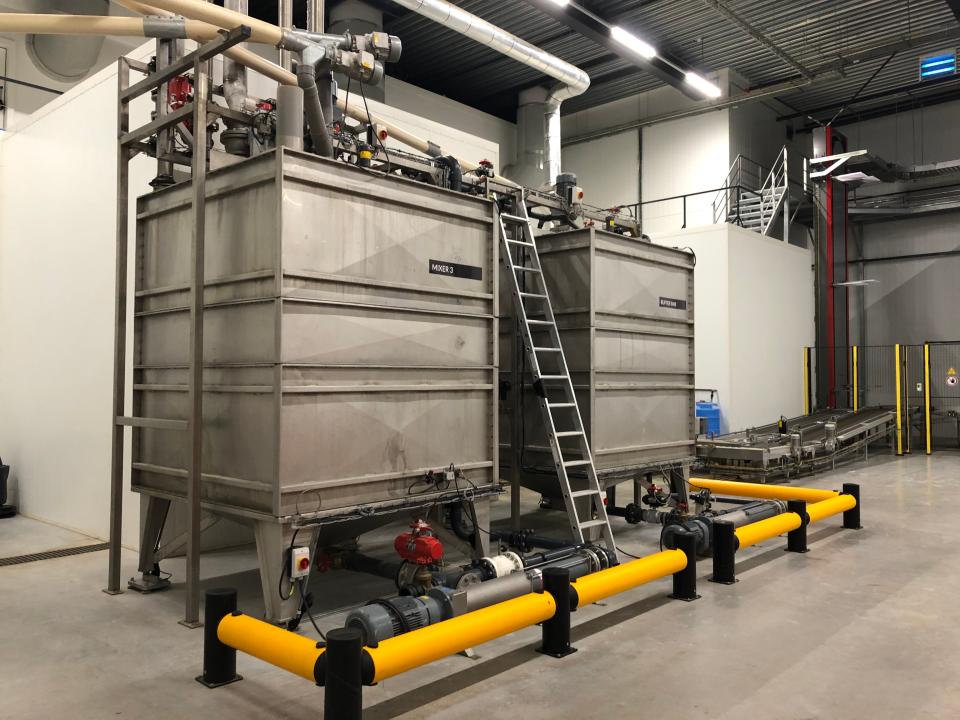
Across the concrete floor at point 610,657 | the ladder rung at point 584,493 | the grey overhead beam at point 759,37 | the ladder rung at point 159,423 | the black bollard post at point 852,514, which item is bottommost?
the concrete floor at point 610,657

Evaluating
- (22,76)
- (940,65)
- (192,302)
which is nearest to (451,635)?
(192,302)

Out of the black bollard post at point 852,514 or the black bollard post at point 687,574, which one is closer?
the black bollard post at point 687,574

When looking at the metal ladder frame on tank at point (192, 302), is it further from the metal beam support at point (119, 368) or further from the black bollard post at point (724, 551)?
the black bollard post at point (724, 551)

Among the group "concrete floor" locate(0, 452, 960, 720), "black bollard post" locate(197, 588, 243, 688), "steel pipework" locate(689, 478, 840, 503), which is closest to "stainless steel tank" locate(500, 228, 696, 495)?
"steel pipework" locate(689, 478, 840, 503)

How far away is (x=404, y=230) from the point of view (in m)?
5.89

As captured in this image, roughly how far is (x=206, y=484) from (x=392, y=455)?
4.77ft

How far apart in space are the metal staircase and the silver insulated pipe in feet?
13.9

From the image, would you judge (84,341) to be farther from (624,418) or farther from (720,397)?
(720,397)

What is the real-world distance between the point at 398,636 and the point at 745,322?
13877 millimetres

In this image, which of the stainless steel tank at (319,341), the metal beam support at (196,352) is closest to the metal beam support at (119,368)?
the stainless steel tank at (319,341)

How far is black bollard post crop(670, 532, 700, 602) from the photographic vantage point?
5.87 metres

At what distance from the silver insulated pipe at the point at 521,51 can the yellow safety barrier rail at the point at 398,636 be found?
9.82m

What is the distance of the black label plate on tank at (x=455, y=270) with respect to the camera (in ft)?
20.1

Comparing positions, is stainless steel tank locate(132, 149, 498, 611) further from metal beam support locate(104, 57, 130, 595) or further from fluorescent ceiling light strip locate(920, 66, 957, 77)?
fluorescent ceiling light strip locate(920, 66, 957, 77)
